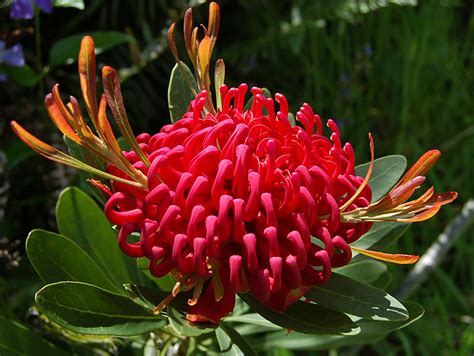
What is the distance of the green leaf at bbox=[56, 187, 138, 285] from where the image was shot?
1562 millimetres

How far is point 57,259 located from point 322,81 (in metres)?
2.12

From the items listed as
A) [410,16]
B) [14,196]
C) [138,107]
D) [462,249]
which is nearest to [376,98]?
[410,16]

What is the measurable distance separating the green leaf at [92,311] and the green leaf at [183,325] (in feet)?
0.31

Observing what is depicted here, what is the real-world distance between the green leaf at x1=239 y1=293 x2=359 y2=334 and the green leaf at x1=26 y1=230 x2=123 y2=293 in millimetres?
340

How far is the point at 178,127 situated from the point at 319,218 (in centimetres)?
30

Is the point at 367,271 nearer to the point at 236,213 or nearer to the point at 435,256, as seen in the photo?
the point at 236,213

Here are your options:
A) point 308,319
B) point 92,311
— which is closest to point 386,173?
point 308,319

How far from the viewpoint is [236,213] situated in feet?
3.77

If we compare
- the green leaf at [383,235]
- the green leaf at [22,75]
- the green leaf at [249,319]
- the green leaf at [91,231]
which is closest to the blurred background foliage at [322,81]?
the green leaf at [22,75]

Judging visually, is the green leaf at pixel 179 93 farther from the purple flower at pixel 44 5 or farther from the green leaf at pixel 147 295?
the purple flower at pixel 44 5

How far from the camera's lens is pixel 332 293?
1282 mm

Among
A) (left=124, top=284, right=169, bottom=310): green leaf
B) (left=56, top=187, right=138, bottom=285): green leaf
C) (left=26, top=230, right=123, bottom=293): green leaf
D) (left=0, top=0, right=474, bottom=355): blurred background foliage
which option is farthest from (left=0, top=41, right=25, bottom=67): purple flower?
(left=124, top=284, right=169, bottom=310): green leaf

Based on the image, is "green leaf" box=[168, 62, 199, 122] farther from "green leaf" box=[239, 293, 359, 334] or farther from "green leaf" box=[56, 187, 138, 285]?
"green leaf" box=[239, 293, 359, 334]

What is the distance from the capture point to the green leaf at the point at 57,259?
4.57 feet
